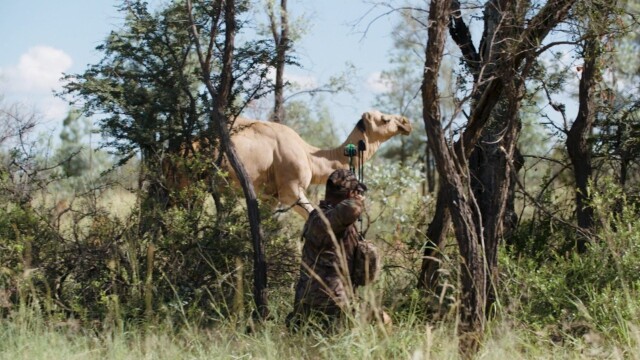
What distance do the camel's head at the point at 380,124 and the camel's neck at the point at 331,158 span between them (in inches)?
5.1

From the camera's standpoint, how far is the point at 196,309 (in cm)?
846

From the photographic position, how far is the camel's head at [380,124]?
50.7 feet

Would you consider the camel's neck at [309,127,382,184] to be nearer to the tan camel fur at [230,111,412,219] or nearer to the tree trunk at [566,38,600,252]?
the tan camel fur at [230,111,412,219]

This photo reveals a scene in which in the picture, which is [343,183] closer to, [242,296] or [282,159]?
[242,296]

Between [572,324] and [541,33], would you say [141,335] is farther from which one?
[541,33]

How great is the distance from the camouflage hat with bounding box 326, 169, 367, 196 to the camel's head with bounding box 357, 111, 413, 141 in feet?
27.2

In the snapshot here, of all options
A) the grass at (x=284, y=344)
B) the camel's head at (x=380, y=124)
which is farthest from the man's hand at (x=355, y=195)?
the camel's head at (x=380, y=124)

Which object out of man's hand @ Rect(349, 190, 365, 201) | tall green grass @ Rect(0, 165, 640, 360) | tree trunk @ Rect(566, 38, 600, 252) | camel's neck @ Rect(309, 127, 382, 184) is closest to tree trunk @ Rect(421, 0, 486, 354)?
tall green grass @ Rect(0, 165, 640, 360)

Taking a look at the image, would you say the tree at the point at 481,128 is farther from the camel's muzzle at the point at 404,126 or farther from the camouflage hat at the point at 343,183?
the camel's muzzle at the point at 404,126

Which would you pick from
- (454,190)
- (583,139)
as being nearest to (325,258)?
(454,190)

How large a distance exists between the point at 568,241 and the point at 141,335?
15.5 ft

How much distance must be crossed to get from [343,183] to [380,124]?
8.49 metres

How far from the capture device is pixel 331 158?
1549 centimetres

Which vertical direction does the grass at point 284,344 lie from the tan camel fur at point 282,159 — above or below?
below
